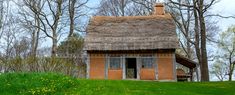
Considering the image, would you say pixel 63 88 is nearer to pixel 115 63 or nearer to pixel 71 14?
pixel 115 63

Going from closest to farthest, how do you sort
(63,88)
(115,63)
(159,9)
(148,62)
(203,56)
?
(63,88)
(148,62)
(115,63)
(203,56)
(159,9)

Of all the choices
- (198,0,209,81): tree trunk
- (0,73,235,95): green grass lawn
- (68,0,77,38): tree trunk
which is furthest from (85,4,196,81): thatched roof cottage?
(0,73,235,95): green grass lawn

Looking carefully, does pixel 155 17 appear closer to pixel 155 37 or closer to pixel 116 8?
pixel 155 37

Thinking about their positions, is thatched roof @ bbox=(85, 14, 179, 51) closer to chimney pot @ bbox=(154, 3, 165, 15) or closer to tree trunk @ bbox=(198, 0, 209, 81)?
chimney pot @ bbox=(154, 3, 165, 15)

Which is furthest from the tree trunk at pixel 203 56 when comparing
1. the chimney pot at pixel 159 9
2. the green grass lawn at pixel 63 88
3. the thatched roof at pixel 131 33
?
the green grass lawn at pixel 63 88

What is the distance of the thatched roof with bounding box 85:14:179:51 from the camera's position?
32438 mm

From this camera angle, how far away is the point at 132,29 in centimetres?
3459

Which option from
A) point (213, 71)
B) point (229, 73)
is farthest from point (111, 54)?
point (213, 71)

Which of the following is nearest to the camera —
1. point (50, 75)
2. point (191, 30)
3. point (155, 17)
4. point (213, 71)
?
point (50, 75)

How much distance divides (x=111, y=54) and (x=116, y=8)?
1668 cm

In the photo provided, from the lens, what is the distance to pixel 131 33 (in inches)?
1337

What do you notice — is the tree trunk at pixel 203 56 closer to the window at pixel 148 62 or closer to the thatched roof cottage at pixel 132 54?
the thatched roof cottage at pixel 132 54

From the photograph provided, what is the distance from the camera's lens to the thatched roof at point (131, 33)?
32.4 metres

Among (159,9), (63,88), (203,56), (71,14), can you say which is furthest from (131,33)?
(63,88)
